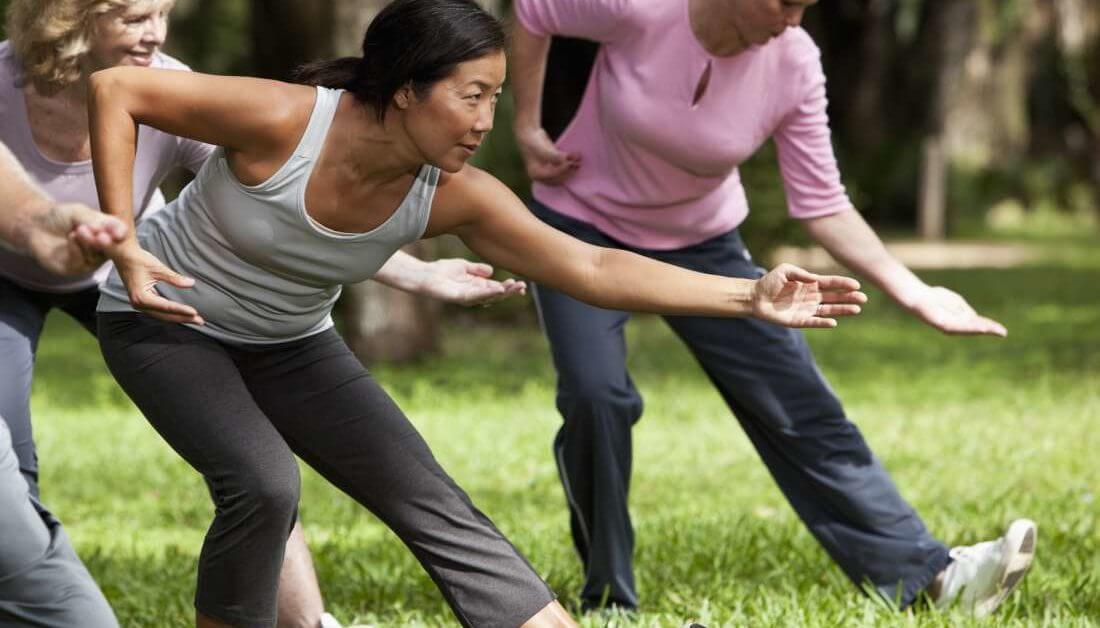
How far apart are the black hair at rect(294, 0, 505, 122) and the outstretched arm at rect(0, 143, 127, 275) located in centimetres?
95

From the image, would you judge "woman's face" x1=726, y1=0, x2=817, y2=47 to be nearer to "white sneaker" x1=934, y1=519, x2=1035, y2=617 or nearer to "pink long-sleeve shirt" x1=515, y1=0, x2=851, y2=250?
"pink long-sleeve shirt" x1=515, y1=0, x2=851, y2=250

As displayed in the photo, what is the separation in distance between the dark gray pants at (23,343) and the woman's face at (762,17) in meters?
1.85

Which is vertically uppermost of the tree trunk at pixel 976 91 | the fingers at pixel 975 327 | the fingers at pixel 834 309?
the fingers at pixel 834 309

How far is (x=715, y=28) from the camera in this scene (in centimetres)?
457

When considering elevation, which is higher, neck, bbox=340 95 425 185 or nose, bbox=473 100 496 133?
nose, bbox=473 100 496 133

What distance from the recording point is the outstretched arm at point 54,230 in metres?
2.75

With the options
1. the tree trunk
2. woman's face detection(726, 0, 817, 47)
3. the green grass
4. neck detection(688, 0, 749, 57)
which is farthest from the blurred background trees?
woman's face detection(726, 0, 817, 47)

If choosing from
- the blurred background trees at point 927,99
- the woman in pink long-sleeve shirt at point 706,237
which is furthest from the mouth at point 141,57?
the blurred background trees at point 927,99

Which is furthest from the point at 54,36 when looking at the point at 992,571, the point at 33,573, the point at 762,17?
the point at 992,571

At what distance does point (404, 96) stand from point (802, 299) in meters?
0.97

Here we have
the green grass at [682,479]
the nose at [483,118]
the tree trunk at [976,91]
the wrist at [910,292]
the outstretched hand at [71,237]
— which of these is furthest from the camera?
the tree trunk at [976,91]

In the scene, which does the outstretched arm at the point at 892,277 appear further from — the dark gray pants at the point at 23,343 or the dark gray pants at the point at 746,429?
the dark gray pants at the point at 23,343

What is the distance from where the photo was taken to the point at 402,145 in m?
3.65

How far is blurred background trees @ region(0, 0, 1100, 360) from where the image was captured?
1404cm
